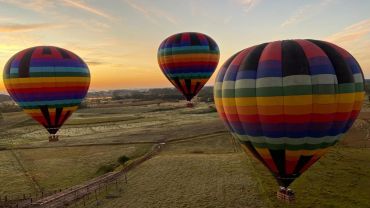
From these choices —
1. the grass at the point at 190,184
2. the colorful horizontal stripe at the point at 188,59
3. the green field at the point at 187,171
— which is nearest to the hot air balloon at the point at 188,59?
the colorful horizontal stripe at the point at 188,59

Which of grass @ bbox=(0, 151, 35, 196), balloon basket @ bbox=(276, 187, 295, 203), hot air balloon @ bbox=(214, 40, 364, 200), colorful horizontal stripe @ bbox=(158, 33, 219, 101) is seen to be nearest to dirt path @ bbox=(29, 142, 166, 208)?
grass @ bbox=(0, 151, 35, 196)

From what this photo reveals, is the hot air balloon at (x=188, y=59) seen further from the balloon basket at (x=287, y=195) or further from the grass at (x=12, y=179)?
the balloon basket at (x=287, y=195)

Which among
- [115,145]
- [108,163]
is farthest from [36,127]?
[108,163]

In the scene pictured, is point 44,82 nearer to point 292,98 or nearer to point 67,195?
point 67,195

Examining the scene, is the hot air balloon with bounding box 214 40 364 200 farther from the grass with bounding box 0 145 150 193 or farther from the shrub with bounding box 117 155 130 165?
the shrub with bounding box 117 155 130 165

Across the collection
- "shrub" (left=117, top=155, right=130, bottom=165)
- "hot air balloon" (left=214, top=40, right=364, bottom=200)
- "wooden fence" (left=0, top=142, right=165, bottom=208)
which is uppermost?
"hot air balloon" (left=214, top=40, right=364, bottom=200)

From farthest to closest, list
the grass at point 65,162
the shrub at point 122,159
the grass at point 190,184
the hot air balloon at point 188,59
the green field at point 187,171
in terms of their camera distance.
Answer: the hot air balloon at point 188,59 < the shrub at point 122,159 < the grass at point 65,162 < the green field at point 187,171 < the grass at point 190,184

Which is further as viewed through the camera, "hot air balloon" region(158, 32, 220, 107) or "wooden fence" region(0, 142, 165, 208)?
"hot air balloon" region(158, 32, 220, 107)

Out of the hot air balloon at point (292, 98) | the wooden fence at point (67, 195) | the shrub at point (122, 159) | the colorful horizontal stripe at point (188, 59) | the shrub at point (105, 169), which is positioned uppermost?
the colorful horizontal stripe at point (188, 59)
